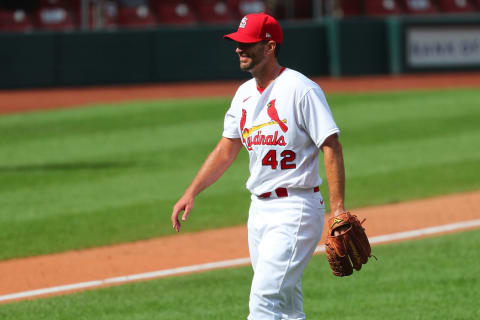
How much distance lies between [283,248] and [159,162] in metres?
8.95

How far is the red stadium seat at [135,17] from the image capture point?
24.0 meters

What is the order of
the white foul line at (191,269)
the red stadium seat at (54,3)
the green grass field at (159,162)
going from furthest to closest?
the red stadium seat at (54,3) < the green grass field at (159,162) < the white foul line at (191,269)

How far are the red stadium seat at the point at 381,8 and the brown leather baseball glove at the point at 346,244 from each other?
72.5 ft

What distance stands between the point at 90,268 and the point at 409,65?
16.6m

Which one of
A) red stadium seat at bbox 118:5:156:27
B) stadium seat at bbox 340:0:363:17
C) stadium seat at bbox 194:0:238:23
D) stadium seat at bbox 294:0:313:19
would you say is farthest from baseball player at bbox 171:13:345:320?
stadium seat at bbox 294:0:313:19

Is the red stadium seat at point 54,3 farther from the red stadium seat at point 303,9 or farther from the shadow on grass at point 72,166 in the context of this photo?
the shadow on grass at point 72,166

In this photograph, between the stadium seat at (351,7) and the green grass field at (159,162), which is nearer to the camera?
the green grass field at (159,162)

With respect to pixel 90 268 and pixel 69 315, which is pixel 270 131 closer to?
pixel 69 315

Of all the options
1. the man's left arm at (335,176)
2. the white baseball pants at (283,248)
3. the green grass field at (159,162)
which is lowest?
the green grass field at (159,162)

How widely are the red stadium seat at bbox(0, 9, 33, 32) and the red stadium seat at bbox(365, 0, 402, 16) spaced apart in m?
9.52

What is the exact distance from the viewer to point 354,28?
75.3 feet

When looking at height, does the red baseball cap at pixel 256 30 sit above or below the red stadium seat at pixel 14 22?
above

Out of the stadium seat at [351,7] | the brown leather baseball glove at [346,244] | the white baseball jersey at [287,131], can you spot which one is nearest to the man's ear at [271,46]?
the white baseball jersey at [287,131]

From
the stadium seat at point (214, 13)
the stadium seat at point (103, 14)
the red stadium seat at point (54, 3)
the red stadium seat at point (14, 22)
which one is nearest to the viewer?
the stadium seat at point (103, 14)
